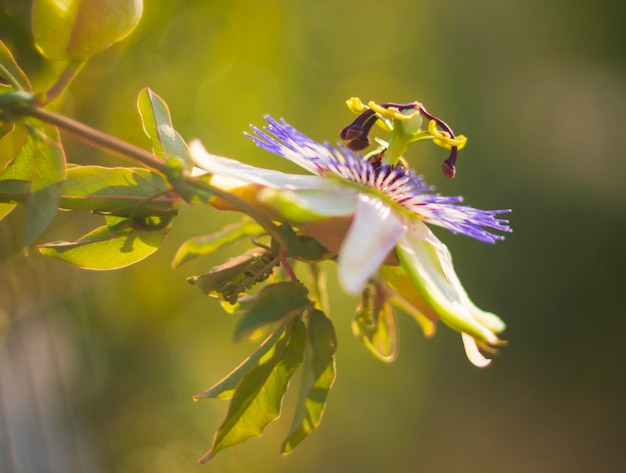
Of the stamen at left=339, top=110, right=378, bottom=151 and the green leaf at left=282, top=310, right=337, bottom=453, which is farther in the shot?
the stamen at left=339, top=110, right=378, bottom=151

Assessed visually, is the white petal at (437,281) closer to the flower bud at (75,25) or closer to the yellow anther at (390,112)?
the yellow anther at (390,112)

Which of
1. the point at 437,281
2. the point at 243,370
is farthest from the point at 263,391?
the point at 437,281

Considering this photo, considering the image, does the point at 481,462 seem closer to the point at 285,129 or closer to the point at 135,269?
the point at 135,269

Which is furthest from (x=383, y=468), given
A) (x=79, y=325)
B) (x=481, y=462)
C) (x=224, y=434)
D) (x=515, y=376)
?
(x=224, y=434)

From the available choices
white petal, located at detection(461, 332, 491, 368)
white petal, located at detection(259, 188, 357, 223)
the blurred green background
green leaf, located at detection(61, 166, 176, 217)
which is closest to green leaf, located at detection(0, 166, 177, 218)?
green leaf, located at detection(61, 166, 176, 217)

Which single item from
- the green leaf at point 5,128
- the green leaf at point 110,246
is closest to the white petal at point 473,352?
the green leaf at point 110,246

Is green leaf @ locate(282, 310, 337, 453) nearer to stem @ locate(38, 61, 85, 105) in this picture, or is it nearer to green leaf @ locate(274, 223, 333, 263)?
green leaf @ locate(274, 223, 333, 263)
